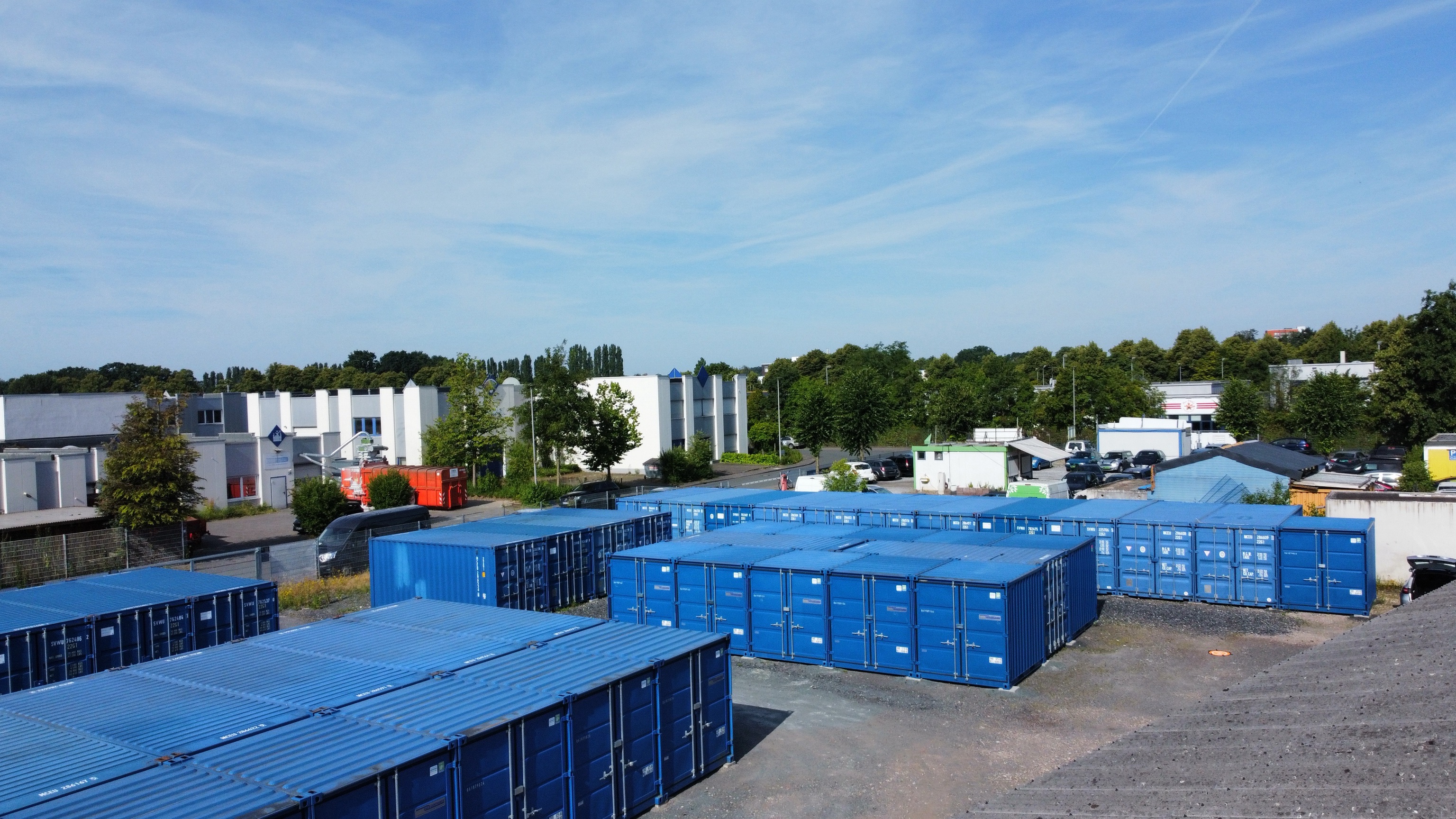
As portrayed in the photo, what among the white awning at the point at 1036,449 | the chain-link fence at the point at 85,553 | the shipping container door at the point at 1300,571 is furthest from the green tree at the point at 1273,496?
the chain-link fence at the point at 85,553

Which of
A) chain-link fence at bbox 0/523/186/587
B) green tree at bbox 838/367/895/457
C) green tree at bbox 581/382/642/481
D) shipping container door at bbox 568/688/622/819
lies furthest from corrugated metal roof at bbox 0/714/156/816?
green tree at bbox 838/367/895/457

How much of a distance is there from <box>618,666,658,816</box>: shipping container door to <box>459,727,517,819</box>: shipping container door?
5.90 feet

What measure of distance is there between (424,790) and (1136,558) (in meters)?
19.6

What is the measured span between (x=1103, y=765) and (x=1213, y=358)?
122201mm

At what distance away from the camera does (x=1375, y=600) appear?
2259 cm

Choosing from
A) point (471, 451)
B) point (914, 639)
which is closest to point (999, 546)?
point (914, 639)

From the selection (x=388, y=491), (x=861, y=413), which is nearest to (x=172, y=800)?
(x=388, y=491)

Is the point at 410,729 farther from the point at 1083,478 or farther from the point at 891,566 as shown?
the point at 1083,478

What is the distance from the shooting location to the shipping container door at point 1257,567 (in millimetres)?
21938

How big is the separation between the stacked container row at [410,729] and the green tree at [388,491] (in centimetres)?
2753

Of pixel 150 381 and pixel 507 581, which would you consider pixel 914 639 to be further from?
pixel 150 381

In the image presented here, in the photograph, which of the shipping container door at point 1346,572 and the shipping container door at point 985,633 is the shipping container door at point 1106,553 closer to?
the shipping container door at point 1346,572

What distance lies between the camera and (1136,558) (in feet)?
77.2

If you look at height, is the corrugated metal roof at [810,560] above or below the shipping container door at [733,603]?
above
